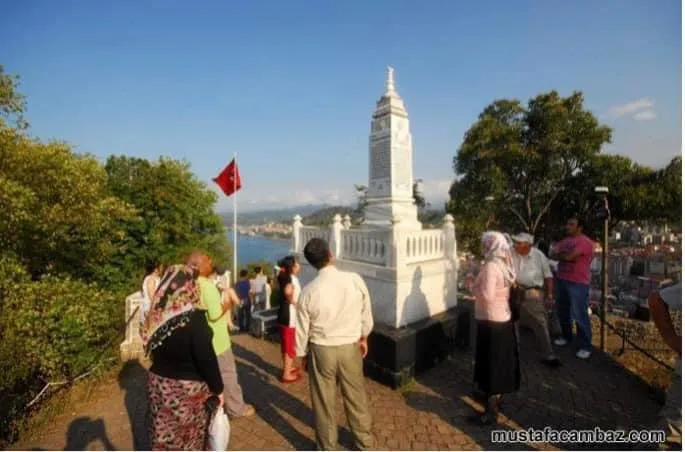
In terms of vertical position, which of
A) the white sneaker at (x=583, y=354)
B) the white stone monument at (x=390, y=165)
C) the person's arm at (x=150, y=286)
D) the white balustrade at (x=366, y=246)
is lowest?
the white sneaker at (x=583, y=354)

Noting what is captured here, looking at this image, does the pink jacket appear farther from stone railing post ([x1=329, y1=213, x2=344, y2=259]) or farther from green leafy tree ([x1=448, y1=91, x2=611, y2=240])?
green leafy tree ([x1=448, y1=91, x2=611, y2=240])

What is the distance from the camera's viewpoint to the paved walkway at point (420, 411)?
3387mm

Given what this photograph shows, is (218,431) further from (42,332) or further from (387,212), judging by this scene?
(42,332)

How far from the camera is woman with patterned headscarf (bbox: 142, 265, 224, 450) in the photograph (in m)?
2.34

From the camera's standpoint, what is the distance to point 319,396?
9.46ft

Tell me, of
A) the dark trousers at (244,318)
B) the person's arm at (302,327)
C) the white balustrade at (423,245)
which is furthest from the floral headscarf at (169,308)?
the dark trousers at (244,318)

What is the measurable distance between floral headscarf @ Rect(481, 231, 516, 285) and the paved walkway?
5.02ft

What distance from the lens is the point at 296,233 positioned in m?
6.54

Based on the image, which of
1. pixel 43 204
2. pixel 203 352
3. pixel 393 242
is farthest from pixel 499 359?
pixel 43 204

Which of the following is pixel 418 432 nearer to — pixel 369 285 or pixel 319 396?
pixel 319 396

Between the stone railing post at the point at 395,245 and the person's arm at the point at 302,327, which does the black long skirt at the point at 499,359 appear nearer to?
the stone railing post at the point at 395,245

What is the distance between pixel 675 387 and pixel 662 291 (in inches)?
74.5

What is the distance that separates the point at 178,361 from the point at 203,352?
18 cm

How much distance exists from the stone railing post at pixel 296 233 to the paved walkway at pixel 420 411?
7.63ft
